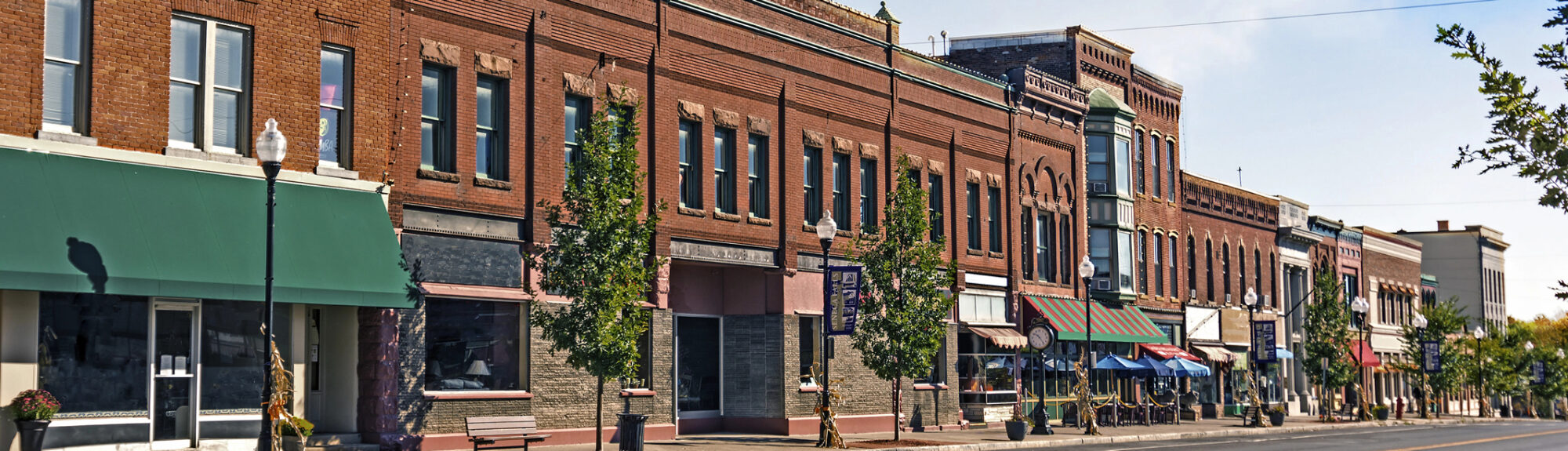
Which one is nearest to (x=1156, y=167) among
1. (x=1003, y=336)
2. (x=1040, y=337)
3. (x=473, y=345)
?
(x=1003, y=336)

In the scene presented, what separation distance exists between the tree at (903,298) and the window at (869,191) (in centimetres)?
533

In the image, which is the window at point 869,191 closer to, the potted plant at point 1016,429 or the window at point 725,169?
the window at point 725,169

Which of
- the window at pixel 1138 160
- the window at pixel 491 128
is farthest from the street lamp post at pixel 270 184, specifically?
the window at pixel 1138 160

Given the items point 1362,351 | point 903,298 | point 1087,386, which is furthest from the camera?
point 1362,351

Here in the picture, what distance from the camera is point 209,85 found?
21.8 m

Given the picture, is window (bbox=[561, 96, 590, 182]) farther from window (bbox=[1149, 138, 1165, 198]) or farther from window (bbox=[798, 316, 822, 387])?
window (bbox=[1149, 138, 1165, 198])

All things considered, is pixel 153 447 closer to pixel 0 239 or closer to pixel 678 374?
pixel 0 239

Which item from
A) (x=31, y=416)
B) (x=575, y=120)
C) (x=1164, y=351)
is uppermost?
(x=575, y=120)

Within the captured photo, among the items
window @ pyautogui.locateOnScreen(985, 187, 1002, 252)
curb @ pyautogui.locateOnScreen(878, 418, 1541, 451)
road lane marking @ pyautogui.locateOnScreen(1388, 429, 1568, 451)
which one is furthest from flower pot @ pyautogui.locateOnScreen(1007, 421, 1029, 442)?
window @ pyautogui.locateOnScreen(985, 187, 1002, 252)

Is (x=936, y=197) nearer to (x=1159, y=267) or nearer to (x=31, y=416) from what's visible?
(x=1159, y=267)

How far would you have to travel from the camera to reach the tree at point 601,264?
24641 mm

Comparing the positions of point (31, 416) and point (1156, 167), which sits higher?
point (1156, 167)

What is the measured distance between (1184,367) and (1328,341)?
38.2 feet

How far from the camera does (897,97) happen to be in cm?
3891
